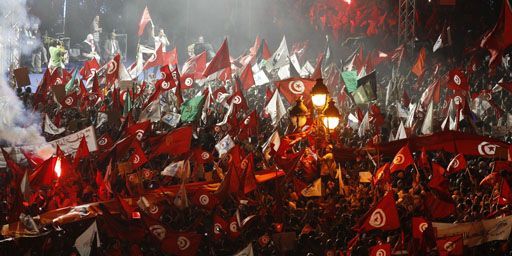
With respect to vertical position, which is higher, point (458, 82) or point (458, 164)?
point (458, 82)

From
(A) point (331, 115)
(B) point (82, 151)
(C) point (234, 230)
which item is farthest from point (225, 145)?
(A) point (331, 115)

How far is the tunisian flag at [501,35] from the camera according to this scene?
12391 mm

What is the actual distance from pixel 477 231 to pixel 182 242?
12.3 ft

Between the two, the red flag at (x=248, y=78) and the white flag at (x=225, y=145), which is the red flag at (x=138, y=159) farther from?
the red flag at (x=248, y=78)

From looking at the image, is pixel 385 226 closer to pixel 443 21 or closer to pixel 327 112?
pixel 327 112

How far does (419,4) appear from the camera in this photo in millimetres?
24625

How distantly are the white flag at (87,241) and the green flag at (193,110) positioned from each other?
6.32 meters

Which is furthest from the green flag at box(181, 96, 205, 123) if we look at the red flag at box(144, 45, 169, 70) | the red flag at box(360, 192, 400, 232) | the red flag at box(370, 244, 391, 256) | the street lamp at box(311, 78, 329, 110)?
the red flag at box(370, 244, 391, 256)

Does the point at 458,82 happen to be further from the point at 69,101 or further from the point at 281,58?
the point at 69,101

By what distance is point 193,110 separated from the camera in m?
15.5

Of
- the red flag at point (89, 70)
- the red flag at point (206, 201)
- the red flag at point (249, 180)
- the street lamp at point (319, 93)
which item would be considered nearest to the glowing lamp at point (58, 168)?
the red flag at point (206, 201)

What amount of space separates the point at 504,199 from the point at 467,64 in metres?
11.7

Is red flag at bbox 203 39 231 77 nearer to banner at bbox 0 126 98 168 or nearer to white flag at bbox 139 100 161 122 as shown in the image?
white flag at bbox 139 100 161 122

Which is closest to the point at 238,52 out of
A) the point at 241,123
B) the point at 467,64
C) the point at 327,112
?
the point at 467,64
